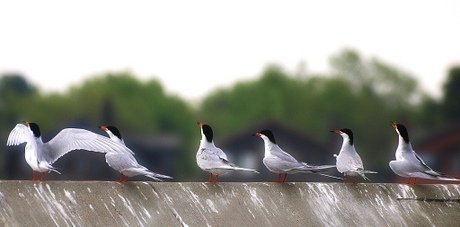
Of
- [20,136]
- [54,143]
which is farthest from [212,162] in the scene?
[20,136]

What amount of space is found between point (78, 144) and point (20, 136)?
28.4 inches

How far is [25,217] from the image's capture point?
1064 centimetres

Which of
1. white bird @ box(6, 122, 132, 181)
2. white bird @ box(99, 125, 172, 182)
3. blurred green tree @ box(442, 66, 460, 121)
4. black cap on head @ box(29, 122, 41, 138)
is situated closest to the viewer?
white bird @ box(99, 125, 172, 182)

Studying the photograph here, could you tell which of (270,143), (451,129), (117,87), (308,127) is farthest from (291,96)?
(270,143)

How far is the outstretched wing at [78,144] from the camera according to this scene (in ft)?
45.6

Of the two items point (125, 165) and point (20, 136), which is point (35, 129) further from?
point (125, 165)

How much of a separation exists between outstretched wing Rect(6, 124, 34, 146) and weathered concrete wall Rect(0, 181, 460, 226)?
8.12 ft

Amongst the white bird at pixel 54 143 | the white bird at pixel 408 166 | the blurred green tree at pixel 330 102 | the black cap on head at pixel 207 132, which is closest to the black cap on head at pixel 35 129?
the white bird at pixel 54 143

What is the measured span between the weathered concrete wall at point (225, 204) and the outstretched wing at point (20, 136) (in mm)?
2475

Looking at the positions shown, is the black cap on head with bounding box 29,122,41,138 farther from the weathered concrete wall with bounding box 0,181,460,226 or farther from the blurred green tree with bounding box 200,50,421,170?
the blurred green tree with bounding box 200,50,421,170

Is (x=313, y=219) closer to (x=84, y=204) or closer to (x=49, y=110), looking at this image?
(x=84, y=204)

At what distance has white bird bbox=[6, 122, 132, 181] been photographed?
13820 millimetres

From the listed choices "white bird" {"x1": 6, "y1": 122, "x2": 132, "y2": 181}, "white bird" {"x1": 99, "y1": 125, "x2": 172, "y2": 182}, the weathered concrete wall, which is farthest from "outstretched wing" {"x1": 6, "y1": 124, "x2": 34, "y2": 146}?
the weathered concrete wall

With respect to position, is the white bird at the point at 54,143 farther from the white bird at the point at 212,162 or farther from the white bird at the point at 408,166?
the white bird at the point at 408,166
